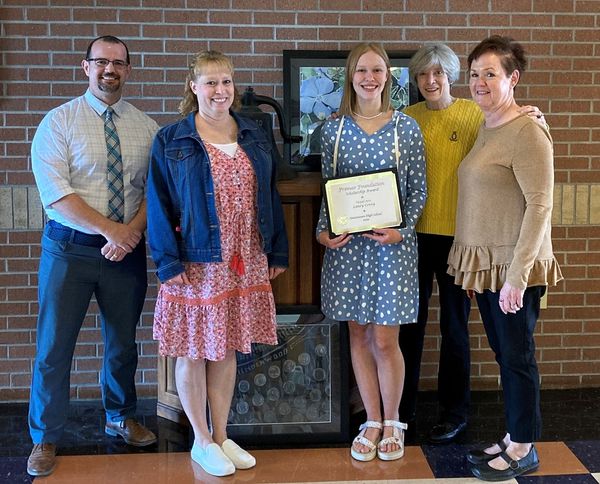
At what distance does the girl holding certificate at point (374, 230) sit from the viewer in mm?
2910

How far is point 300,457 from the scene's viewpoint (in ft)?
10.4

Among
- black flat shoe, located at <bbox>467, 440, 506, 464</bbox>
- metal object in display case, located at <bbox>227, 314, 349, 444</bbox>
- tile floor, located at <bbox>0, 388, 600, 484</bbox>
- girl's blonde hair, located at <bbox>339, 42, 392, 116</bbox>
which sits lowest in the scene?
tile floor, located at <bbox>0, 388, 600, 484</bbox>

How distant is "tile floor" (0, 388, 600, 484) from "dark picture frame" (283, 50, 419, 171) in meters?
1.36

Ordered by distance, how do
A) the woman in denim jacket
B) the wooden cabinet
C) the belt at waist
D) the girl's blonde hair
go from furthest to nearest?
the wooden cabinet
the belt at waist
the girl's blonde hair
the woman in denim jacket

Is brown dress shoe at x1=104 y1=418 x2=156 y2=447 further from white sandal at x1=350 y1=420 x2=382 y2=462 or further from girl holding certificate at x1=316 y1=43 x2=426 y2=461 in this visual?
girl holding certificate at x1=316 y1=43 x2=426 y2=461

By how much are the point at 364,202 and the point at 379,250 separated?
0.21m

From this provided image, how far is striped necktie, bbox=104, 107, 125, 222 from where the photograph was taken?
3.04 m

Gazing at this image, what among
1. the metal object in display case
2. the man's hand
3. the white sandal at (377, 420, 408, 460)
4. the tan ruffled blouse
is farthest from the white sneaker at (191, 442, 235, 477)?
the tan ruffled blouse

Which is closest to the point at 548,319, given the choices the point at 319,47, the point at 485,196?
the point at 485,196

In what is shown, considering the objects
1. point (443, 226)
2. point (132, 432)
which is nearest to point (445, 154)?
point (443, 226)

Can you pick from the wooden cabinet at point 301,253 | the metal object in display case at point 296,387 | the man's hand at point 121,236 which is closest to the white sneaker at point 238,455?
the metal object in display case at point 296,387

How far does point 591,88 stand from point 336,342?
6.36 ft

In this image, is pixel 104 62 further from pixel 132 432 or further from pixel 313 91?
pixel 132 432

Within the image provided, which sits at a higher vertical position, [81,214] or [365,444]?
[81,214]
